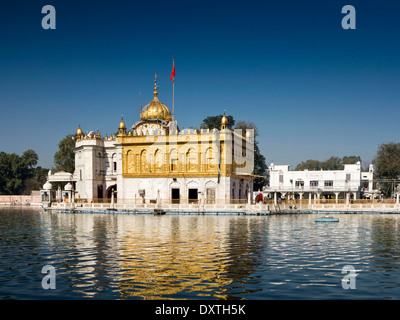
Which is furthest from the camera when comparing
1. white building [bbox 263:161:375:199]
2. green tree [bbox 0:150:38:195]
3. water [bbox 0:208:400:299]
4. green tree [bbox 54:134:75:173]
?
green tree [bbox 0:150:38:195]

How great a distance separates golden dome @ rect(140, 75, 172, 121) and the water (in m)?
31.5

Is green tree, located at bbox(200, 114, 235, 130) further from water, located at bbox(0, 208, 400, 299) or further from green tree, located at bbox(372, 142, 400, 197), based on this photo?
water, located at bbox(0, 208, 400, 299)

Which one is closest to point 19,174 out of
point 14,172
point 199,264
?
point 14,172

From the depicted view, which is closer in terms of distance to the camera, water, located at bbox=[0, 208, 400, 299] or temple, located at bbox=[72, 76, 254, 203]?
water, located at bbox=[0, 208, 400, 299]

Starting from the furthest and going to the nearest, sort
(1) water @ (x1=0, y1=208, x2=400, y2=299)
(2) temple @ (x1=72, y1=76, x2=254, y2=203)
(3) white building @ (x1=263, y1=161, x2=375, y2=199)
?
1. (3) white building @ (x1=263, y1=161, x2=375, y2=199)
2. (2) temple @ (x1=72, y1=76, x2=254, y2=203)
3. (1) water @ (x1=0, y1=208, x2=400, y2=299)

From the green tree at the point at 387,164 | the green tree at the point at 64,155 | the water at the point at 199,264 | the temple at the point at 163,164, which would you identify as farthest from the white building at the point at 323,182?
the water at the point at 199,264

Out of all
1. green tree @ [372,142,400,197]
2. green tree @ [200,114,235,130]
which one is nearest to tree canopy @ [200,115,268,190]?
green tree @ [200,114,235,130]

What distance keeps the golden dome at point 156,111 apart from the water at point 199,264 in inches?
1241

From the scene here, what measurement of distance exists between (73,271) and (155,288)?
3.66 meters

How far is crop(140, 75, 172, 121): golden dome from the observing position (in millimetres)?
53125

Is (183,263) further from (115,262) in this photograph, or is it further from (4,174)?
(4,174)

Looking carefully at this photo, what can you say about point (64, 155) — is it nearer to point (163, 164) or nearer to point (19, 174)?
point (19, 174)

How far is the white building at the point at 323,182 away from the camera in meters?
61.3
